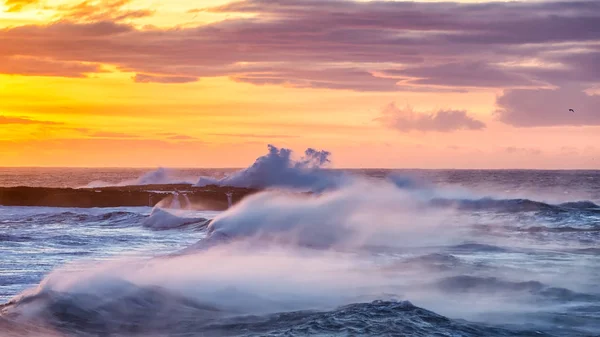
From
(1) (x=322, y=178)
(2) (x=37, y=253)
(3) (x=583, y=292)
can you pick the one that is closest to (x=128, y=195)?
(1) (x=322, y=178)

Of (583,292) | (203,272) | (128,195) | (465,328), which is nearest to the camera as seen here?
(465,328)

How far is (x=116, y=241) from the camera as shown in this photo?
2948 cm

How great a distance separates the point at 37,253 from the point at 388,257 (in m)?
9.71

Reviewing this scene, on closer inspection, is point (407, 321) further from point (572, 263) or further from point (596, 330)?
point (572, 263)

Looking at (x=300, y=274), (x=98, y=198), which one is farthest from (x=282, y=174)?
(x=300, y=274)

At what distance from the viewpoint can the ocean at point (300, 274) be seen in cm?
1376

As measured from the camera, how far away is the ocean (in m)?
13.8

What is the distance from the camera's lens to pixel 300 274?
19.7 metres

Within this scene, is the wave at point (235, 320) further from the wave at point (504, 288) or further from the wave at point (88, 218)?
the wave at point (88, 218)

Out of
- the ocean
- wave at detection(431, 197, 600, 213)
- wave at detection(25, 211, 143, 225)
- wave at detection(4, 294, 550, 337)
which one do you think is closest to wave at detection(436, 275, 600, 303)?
the ocean

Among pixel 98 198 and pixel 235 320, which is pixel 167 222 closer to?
pixel 98 198

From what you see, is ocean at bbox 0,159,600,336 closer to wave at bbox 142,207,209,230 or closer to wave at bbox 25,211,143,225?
wave at bbox 142,207,209,230

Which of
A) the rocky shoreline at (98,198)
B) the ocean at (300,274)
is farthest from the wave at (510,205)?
the rocky shoreline at (98,198)

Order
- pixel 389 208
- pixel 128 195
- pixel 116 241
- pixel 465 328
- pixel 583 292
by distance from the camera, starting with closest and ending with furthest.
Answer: pixel 465 328 → pixel 583 292 → pixel 116 241 → pixel 389 208 → pixel 128 195
